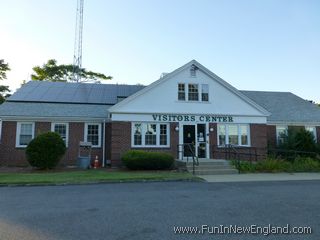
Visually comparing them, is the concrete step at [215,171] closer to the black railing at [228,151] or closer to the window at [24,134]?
the black railing at [228,151]

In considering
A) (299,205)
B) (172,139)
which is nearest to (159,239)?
(299,205)

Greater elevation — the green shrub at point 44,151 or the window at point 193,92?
the window at point 193,92

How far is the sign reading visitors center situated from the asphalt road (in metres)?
8.44

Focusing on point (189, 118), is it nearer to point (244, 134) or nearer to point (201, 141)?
point (201, 141)

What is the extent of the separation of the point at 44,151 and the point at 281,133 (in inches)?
640

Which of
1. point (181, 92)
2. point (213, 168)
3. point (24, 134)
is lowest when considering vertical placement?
point (213, 168)

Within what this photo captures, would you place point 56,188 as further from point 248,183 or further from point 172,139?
point 172,139

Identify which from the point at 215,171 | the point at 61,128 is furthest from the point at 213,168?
the point at 61,128

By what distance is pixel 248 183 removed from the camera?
12438 mm

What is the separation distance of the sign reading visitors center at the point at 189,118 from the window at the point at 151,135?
0.54m

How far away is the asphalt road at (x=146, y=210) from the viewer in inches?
221

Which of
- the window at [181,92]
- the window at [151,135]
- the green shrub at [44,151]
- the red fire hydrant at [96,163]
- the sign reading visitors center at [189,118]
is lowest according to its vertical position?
the red fire hydrant at [96,163]

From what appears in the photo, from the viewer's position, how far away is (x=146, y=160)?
1644cm

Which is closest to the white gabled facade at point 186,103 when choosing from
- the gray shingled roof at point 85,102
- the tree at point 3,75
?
the gray shingled roof at point 85,102
